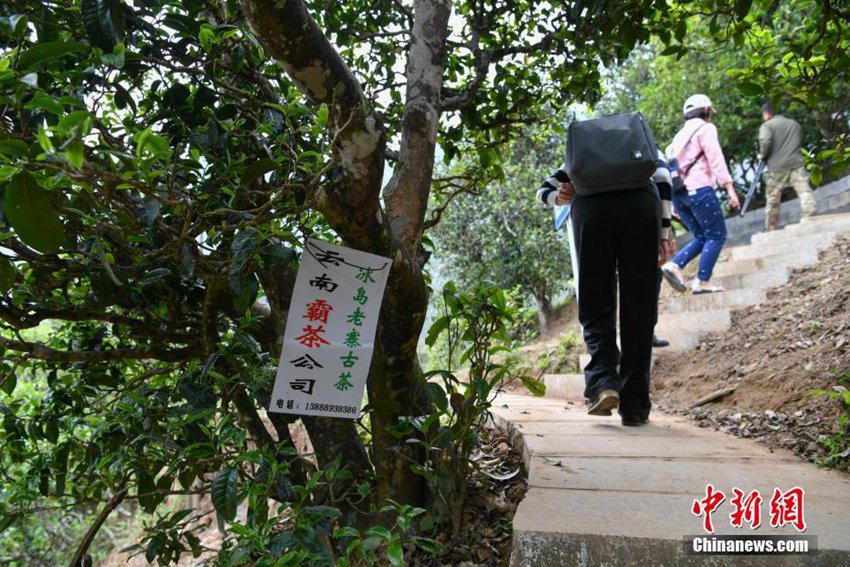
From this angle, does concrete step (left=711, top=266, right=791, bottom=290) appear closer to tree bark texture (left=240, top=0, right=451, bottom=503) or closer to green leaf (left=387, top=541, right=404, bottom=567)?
tree bark texture (left=240, top=0, right=451, bottom=503)

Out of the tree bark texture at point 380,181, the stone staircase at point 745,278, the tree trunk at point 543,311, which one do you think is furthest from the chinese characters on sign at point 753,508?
the tree trunk at point 543,311

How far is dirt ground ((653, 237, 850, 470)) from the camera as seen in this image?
2.70m

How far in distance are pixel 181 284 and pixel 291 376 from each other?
677 millimetres

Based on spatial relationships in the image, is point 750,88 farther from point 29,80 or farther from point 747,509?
point 29,80

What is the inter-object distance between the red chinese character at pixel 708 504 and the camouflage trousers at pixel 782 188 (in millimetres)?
6764

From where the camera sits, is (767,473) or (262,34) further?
(767,473)

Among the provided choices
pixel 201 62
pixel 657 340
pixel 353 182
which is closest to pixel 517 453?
pixel 353 182

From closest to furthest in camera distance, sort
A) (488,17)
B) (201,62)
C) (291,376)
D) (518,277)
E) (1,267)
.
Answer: (1,267) → (291,376) → (201,62) → (488,17) → (518,277)

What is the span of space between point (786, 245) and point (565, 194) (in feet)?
16.0

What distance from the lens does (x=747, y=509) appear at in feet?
5.30

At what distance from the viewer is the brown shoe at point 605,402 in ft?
9.70

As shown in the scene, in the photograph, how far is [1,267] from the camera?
1.36 meters

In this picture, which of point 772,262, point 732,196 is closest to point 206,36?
point 732,196

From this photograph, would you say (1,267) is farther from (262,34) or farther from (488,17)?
(488,17)
